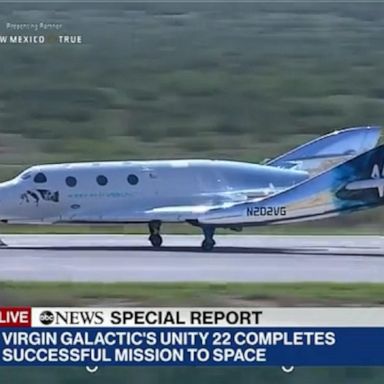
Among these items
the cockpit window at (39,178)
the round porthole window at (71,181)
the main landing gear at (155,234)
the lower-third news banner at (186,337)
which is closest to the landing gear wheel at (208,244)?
the main landing gear at (155,234)

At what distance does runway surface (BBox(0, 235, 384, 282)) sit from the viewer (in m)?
10.4

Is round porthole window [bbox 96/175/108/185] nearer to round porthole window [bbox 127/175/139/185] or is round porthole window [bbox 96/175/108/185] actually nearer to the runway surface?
round porthole window [bbox 127/175/139/185]

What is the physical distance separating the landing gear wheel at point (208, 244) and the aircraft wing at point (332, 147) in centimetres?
45

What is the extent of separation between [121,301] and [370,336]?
3.76ft

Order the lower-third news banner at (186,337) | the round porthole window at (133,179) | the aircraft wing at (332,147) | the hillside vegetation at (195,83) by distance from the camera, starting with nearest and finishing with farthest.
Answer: the lower-third news banner at (186,337) < the hillside vegetation at (195,83) < the aircraft wing at (332,147) < the round porthole window at (133,179)

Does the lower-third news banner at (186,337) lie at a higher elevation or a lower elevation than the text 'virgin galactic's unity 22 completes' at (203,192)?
lower

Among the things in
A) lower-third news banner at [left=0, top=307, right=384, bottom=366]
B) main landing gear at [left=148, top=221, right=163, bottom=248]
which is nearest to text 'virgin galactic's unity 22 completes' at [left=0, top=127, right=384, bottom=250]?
main landing gear at [left=148, top=221, right=163, bottom=248]

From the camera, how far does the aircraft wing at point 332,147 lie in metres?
10.4

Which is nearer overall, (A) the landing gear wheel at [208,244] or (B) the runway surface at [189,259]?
(B) the runway surface at [189,259]

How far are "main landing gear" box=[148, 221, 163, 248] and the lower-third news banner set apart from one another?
0.39 metres

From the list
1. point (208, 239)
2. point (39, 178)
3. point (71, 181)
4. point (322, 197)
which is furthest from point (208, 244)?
point (39, 178)

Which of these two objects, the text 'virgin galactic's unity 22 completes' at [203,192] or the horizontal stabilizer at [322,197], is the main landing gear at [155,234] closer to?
the text 'virgin galactic's unity 22 completes' at [203,192]
